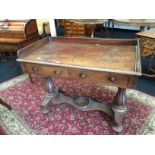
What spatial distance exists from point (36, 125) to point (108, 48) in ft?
3.97

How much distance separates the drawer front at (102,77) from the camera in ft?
4.15

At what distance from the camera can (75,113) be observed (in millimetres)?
1999

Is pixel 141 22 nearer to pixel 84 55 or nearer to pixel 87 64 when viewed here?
pixel 84 55

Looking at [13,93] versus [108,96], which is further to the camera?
[13,93]

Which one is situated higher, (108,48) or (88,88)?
(108,48)

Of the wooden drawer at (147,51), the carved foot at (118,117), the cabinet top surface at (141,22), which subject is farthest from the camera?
the cabinet top surface at (141,22)

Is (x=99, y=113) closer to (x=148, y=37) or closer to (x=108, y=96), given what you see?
(x=108, y=96)

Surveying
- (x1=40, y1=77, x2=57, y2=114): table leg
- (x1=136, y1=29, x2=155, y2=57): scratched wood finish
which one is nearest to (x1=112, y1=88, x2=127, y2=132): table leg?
(x1=40, y1=77, x2=57, y2=114): table leg

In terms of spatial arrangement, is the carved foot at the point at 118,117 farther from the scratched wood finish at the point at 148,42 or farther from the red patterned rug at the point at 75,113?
the scratched wood finish at the point at 148,42

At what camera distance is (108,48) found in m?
1.71

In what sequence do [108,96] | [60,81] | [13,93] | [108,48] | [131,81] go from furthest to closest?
[60,81]
[13,93]
[108,96]
[108,48]
[131,81]

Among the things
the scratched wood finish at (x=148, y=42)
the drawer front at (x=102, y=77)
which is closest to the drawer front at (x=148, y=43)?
A: the scratched wood finish at (x=148, y=42)
